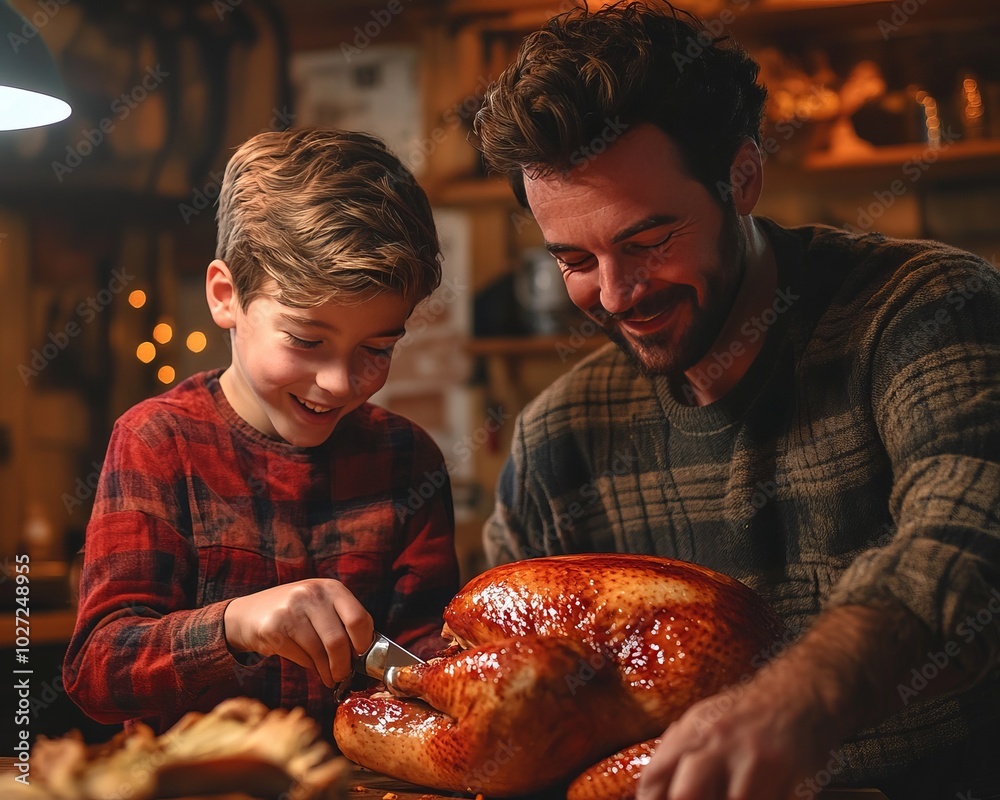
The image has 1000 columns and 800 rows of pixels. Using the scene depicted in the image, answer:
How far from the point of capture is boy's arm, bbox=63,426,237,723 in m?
1.00

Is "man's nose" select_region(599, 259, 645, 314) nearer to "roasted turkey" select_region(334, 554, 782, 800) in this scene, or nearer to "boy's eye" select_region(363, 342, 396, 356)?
"boy's eye" select_region(363, 342, 396, 356)

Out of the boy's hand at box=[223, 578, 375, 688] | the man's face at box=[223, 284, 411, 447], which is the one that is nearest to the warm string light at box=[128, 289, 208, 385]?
the man's face at box=[223, 284, 411, 447]

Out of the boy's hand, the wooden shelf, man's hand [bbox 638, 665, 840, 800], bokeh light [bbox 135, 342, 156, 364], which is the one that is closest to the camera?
man's hand [bbox 638, 665, 840, 800]

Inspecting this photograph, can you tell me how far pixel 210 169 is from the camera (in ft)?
10.5

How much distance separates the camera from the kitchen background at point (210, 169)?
10.2 ft

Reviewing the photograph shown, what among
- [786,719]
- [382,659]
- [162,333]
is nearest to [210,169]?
[162,333]

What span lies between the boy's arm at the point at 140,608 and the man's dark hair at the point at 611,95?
581mm

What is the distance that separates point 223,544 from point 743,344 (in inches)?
30.0

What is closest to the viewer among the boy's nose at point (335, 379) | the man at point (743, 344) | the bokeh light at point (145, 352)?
the boy's nose at point (335, 379)

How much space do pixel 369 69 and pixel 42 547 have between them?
2.06 metres

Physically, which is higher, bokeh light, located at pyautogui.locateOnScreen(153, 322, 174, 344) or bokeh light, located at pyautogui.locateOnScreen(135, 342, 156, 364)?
bokeh light, located at pyautogui.locateOnScreen(153, 322, 174, 344)

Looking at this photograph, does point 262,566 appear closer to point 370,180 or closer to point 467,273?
point 370,180

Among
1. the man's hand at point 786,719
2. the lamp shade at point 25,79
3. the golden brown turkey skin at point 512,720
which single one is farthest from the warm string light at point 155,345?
the man's hand at point 786,719

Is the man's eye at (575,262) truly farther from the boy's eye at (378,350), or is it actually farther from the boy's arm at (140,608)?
the boy's arm at (140,608)
